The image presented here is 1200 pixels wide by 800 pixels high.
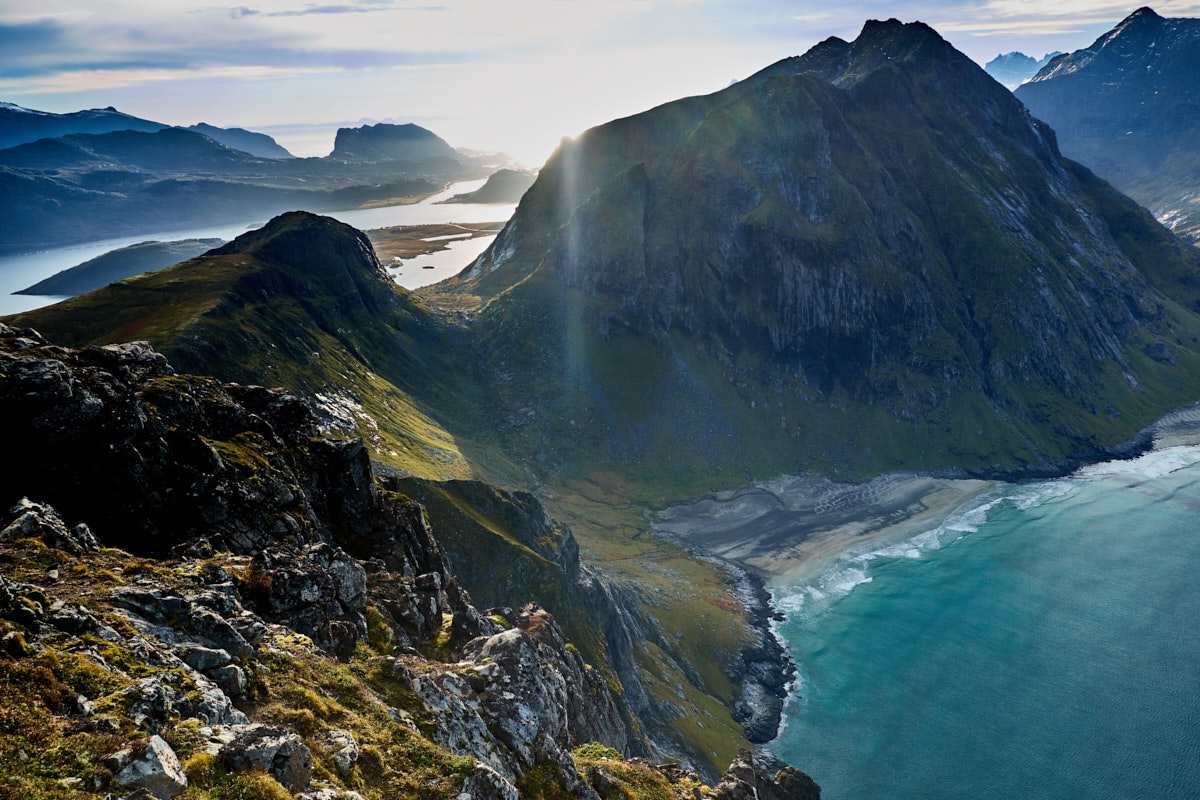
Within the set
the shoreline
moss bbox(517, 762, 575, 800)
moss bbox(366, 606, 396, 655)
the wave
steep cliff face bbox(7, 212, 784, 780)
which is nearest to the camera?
moss bbox(517, 762, 575, 800)

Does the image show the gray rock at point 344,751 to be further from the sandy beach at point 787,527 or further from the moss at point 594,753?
the sandy beach at point 787,527

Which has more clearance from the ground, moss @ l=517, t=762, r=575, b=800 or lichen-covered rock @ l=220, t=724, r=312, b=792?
lichen-covered rock @ l=220, t=724, r=312, b=792

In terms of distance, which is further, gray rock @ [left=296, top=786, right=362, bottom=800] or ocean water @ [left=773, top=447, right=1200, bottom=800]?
ocean water @ [left=773, top=447, right=1200, bottom=800]

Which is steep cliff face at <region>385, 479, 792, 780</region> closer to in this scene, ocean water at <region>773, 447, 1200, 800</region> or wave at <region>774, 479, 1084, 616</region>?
ocean water at <region>773, 447, 1200, 800</region>

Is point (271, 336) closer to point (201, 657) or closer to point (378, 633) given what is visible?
point (378, 633)

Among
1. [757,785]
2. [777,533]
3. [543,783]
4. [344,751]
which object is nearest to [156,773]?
[344,751]

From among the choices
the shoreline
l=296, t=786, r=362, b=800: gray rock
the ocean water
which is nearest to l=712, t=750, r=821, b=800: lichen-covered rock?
the ocean water
